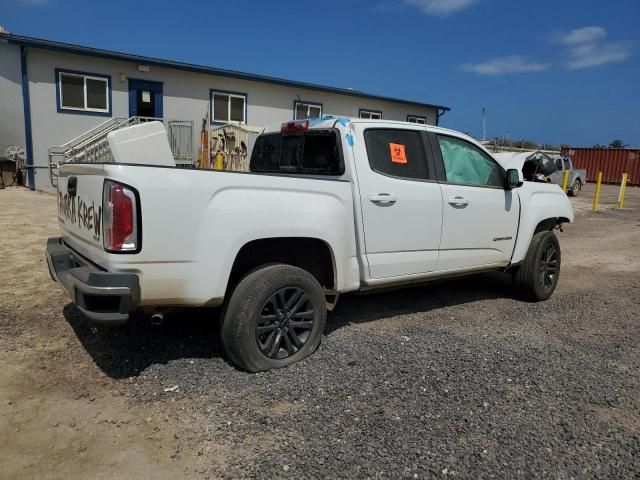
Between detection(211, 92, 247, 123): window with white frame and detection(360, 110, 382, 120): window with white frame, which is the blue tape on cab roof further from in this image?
detection(360, 110, 382, 120): window with white frame

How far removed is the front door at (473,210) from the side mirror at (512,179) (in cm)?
7

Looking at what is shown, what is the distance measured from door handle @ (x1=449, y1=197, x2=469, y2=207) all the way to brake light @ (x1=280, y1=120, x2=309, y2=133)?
58.0 inches

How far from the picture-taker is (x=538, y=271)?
18.5 feet

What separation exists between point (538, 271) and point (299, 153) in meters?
3.03

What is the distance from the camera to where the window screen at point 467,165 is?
15.7 ft

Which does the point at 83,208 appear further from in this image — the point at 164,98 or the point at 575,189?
the point at 575,189

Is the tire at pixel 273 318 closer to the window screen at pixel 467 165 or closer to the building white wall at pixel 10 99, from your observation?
the window screen at pixel 467 165

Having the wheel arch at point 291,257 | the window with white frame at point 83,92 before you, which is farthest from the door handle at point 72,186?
the window with white frame at point 83,92

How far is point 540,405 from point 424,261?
160cm

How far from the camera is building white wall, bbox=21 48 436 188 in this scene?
14.8 m

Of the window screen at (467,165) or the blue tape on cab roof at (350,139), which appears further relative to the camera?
the window screen at (467,165)

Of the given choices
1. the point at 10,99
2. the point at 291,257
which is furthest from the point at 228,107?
the point at 291,257

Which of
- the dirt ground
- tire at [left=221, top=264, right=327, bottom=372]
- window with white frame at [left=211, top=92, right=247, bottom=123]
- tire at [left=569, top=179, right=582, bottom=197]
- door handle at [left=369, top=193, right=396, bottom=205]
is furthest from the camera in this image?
tire at [left=569, top=179, right=582, bottom=197]

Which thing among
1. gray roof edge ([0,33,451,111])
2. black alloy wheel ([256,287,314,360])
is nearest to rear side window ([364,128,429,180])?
black alloy wheel ([256,287,314,360])
